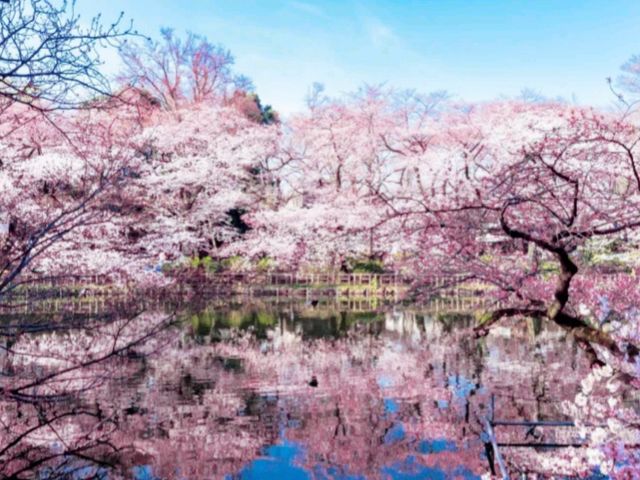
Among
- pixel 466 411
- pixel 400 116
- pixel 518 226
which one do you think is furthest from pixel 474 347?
pixel 400 116

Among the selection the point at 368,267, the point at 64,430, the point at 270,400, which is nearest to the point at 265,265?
the point at 368,267

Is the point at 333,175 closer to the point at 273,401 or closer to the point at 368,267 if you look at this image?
the point at 368,267

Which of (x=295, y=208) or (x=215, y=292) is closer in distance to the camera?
(x=215, y=292)

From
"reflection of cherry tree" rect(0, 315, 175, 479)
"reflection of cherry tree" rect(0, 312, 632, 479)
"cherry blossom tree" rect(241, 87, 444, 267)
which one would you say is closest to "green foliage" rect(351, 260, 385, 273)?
"cherry blossom tree" rect(241, 87, 444, 267)

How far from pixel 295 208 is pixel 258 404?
55.3 ft

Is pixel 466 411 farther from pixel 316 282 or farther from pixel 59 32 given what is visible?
pixel 316 282

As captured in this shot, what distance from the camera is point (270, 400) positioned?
9.15m

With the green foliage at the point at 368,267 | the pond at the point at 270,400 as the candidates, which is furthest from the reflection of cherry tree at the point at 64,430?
the green foliage at the point at 368,267

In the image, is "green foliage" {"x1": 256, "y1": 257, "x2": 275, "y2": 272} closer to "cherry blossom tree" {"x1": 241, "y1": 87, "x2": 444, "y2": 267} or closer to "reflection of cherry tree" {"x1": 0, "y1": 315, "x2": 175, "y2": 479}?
"cherry blossom tree" {"x1": 241, "y1": 87, "x2": 444, "y2": 267}

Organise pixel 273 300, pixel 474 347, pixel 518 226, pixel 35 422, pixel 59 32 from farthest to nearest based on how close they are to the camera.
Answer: pixel 273 300 → pixel 474 347 → pixel 35 422 → pixel 518 226 → pixel 59 32

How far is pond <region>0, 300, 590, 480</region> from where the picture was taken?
6.74m

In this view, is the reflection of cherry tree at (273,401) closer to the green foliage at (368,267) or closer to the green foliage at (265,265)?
the green foliage at (368,267)

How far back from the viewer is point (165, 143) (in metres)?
24.4

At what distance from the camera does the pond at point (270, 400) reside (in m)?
6.74
